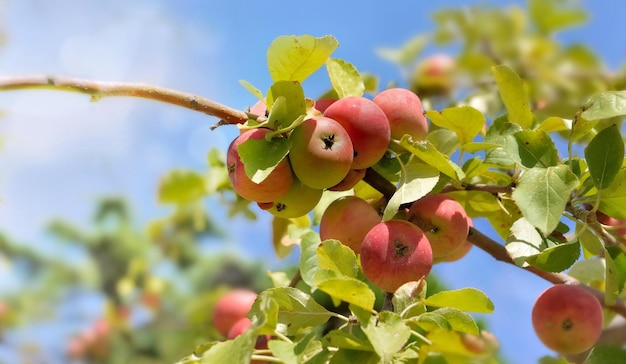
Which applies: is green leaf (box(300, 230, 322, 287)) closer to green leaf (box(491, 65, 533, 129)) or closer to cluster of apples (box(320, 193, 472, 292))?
cluster of apples (box(320, 193, 472, 292))

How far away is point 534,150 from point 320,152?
8.0 inches

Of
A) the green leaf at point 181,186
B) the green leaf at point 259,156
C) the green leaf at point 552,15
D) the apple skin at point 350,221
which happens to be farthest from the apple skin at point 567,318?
the green leaf at point 552,15

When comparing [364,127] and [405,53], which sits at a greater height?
[405,53]

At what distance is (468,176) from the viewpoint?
0.68m

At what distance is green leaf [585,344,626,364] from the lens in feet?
1.77

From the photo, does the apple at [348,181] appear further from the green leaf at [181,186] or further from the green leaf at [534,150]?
the green leaf at [181,186]

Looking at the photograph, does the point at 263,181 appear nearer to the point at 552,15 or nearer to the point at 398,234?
the point at 398,234

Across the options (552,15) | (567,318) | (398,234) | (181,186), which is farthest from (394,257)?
(552,15)

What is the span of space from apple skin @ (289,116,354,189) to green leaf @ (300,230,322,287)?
0.37 feet

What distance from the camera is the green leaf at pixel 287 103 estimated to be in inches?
23.1

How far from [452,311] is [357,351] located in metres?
0.08

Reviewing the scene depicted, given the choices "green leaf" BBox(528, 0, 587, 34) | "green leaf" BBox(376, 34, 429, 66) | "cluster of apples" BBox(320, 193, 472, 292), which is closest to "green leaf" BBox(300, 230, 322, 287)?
"cluster of apples" BBox(320, 193, 472, 292)

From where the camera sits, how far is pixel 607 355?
0.55 meters

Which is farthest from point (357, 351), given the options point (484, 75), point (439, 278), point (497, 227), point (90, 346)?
point (90, 346)
